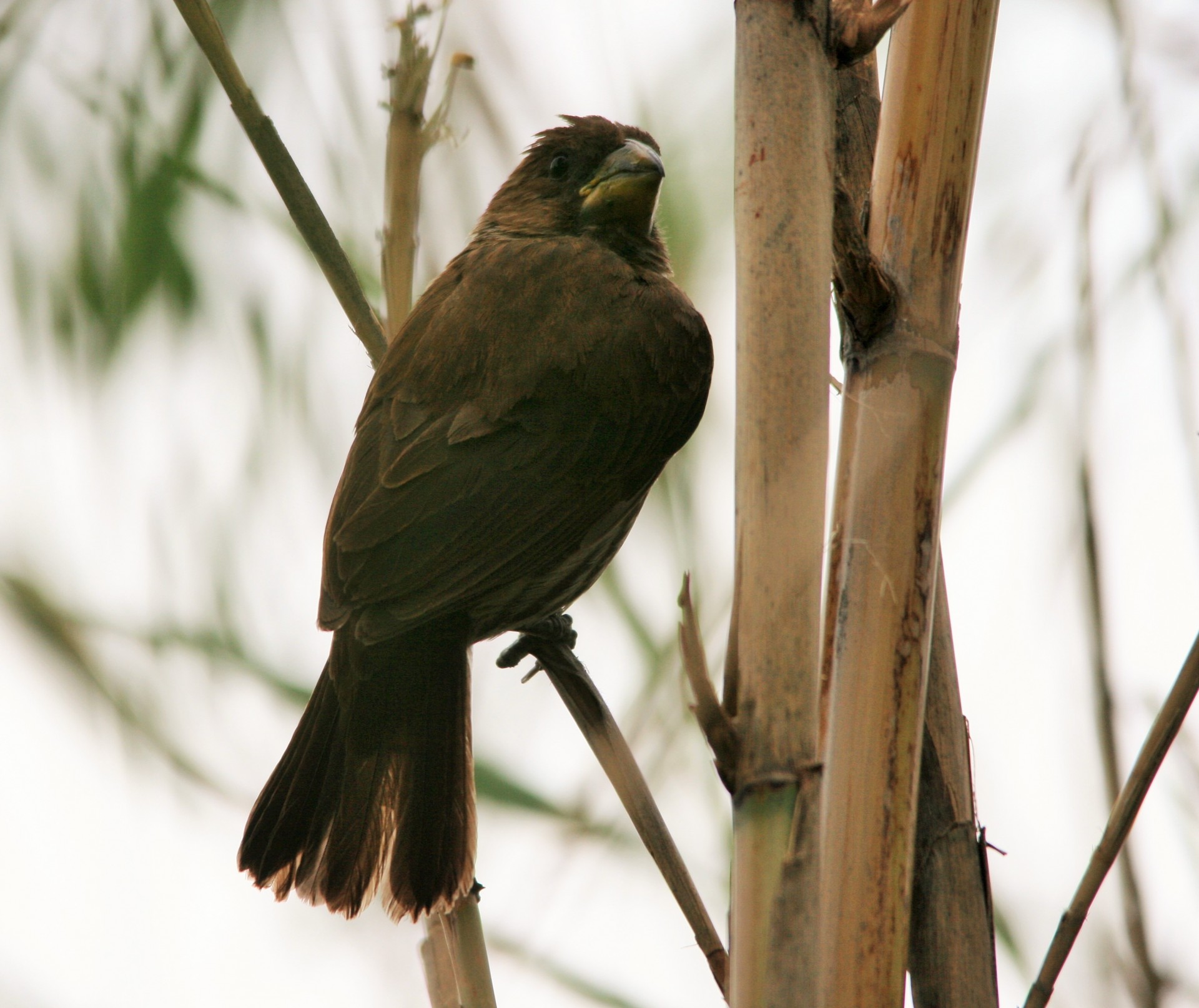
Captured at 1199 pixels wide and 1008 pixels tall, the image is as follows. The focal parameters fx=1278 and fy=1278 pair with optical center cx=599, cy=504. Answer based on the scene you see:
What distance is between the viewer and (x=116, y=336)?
5.03 ft

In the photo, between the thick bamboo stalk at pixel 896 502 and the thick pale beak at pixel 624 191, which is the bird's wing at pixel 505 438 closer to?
the thick pale beak at pixel 624 191

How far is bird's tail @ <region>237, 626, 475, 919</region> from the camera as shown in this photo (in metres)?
1.94

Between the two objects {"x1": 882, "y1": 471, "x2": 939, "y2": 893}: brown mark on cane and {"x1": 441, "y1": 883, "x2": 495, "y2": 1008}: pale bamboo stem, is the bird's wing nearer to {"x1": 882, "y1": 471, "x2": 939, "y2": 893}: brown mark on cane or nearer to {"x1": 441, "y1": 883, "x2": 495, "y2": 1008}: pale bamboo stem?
{"x1": 441, "y1": 883, "x2": 495, "y2": 1008}: pale bamboo stem

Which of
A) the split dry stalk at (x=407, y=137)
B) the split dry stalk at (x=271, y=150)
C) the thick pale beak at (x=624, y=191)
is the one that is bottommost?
the split dry stalk at (x=271, y=150)

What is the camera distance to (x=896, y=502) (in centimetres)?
96

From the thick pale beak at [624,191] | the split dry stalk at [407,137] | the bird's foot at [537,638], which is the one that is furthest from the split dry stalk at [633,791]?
the thick pale beak at [624,191]

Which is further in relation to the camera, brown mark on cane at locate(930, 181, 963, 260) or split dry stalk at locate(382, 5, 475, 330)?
split dry stalk at locate(382, 5, 475, 330)

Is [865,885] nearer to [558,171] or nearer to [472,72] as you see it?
[472,72]

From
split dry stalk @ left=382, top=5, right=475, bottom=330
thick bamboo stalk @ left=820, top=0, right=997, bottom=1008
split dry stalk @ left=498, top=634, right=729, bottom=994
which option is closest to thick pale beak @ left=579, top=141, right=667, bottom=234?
split dry stalk @ left=382, top=5, right=475, bottom=330

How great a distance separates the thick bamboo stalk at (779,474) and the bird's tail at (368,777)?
1099 millimetres

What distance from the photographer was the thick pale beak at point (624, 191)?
236 centimetres

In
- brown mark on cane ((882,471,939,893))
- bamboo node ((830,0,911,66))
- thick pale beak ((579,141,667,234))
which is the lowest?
brown mark on cane ((882,471,939,893))

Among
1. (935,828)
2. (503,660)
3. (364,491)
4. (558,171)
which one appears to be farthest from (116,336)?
(558,171)

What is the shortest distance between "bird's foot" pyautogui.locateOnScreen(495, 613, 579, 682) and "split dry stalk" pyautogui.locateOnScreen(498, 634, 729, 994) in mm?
121
